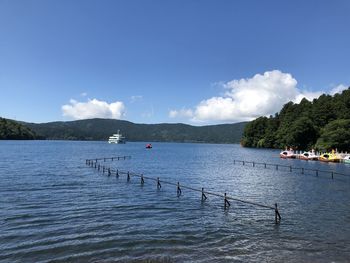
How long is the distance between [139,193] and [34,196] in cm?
1278

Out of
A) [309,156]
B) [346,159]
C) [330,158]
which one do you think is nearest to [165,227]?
[346,159]

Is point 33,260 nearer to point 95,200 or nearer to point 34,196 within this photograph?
point 95,200

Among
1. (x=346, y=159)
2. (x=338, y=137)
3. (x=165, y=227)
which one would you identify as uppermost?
(x=338, y=137)

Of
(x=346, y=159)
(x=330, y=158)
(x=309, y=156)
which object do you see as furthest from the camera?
(x=309, y=156)

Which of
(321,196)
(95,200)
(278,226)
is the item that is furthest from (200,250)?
(321,196)

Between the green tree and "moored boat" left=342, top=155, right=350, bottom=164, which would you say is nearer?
"moored boat" left=342, top=155, right=350, bottom=164

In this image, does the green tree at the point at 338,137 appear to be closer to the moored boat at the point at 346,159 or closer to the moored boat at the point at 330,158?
the moored boat at the point at 330,158

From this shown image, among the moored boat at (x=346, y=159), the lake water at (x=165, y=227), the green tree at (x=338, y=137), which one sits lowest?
the lake water at (x=165, y=227)

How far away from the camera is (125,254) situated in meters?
19.2

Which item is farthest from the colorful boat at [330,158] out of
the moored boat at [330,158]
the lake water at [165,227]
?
the lake water at [165,227]

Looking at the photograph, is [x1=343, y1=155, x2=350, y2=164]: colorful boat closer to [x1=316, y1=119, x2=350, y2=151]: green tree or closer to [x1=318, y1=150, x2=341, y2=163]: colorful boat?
[x1=318, y1=150, x2=341, y2=163]: colorful boat

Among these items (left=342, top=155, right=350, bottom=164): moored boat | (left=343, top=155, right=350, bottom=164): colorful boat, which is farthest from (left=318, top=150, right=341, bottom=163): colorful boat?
(left=343, top=155, right=350, bottom=164): colorful boat

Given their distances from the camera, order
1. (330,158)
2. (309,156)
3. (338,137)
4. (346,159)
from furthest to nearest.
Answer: (309,156), (338,137), (330,158), (346,159)

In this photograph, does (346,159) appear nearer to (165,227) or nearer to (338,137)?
(338,137)
